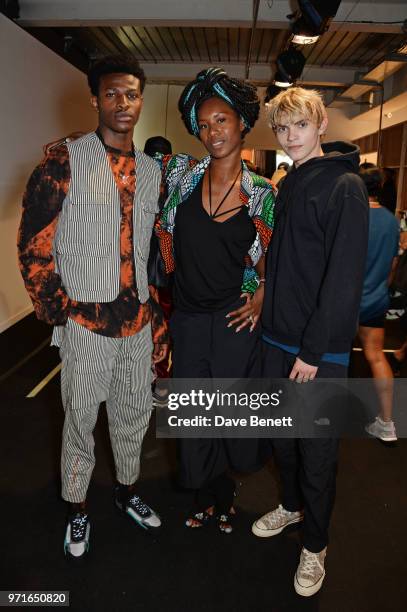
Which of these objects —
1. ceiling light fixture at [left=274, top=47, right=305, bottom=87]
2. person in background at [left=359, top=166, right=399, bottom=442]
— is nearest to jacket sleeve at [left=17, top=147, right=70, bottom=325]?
person in background at [left=359, top=166, right=399, bottom=442]

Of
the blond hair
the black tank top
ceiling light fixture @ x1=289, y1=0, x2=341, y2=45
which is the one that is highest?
ceiling light fixture @ x1=289, y1=0, x2=341, y2=45

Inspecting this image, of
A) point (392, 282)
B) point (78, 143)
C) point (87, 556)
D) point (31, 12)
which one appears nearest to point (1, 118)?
point (31, 12)

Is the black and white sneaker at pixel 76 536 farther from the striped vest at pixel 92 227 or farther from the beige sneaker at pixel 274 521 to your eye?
the striped vest at pixel 92 227

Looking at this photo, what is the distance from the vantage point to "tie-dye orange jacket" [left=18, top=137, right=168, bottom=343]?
1.55 metres

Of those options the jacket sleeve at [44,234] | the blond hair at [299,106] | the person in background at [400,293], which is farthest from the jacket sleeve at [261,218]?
the person in background at [400,293]

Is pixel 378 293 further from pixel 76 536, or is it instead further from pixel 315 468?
pixel 76 536

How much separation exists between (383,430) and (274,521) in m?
1.05

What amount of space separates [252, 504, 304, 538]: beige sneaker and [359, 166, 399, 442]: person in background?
3.12 ft

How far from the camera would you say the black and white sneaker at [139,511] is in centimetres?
193

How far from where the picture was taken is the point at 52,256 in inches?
64.6

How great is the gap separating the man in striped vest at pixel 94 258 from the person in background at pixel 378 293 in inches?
50.7

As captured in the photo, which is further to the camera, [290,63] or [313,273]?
[290,63]

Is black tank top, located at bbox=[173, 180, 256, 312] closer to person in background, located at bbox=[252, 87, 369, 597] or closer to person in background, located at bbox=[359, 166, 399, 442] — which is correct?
person in background, located at bbox=[252, 87, 369, 597]

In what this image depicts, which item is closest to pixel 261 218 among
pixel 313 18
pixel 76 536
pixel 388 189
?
pixel 76 536
